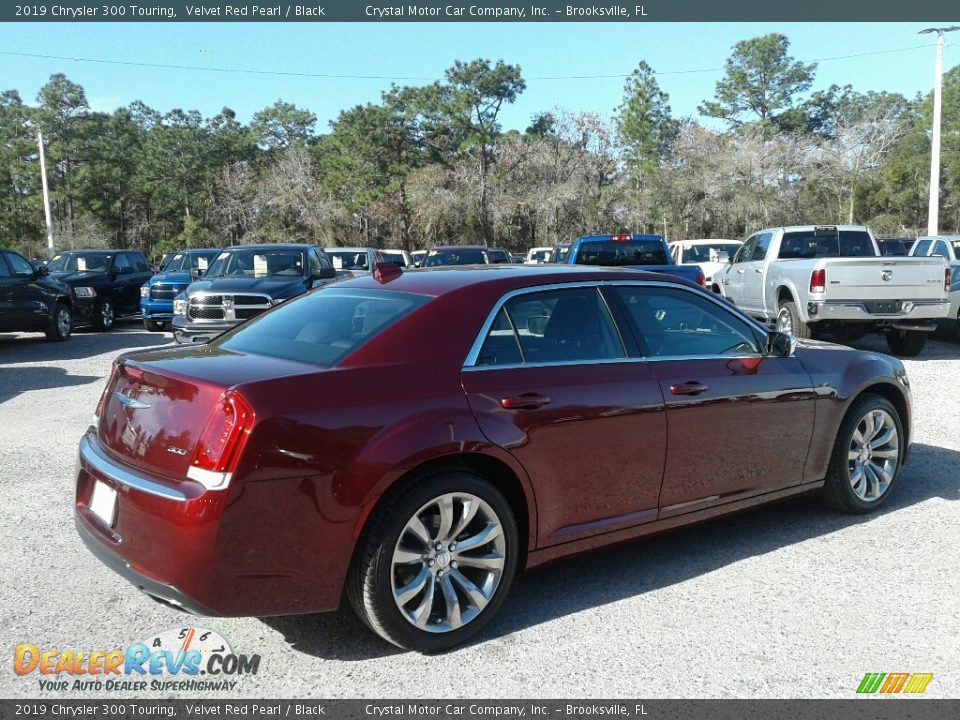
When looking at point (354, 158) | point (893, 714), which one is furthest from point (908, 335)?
point (354, 158)

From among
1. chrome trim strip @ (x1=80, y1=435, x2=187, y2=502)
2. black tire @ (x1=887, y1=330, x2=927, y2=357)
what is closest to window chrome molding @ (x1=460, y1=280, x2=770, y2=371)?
chrome trim strip @ (x1=80, y1=435, x2=187, y2=502)

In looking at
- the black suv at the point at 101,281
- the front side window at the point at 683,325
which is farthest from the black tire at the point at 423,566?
the black suv at the point at 101,281

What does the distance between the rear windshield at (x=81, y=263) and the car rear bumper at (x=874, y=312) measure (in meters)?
15.5

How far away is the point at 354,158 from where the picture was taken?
57312 millimetres

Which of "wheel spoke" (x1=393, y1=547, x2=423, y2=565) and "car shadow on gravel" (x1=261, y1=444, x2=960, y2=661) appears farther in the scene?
"car shadow on gravel" (x1=261, y1=444, x2=960, y2=661)

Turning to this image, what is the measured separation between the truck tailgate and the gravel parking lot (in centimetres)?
684

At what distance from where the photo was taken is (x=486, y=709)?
320 cm

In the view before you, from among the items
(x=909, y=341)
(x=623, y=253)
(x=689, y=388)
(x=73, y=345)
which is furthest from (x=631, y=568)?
(x=73, y=345)

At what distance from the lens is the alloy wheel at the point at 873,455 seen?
5367 millimetres

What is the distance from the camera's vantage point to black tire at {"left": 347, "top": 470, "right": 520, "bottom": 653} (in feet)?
11.3

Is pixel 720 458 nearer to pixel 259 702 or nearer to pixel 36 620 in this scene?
pixel 259 702

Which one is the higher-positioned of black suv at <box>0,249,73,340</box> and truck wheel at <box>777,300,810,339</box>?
black suv at <box>0,249,73,340</box>

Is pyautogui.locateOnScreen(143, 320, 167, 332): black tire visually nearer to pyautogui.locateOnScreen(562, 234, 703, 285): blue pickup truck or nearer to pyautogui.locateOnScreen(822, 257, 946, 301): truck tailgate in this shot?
pyautogui.locateOnScreen(562, 234, 703, 285): blue pickup truck

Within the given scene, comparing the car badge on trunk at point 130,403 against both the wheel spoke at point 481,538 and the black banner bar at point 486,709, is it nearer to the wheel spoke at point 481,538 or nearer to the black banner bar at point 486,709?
the black banner bar at point 486,709
